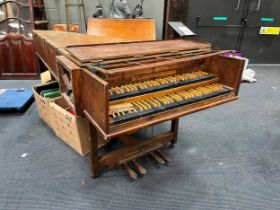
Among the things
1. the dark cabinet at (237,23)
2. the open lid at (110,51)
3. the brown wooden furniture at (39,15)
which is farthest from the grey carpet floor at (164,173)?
the dark cabinet at (237,23)

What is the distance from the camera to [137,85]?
1243mm

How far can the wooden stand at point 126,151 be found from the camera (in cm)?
152

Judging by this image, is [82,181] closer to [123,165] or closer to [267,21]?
[123,165]

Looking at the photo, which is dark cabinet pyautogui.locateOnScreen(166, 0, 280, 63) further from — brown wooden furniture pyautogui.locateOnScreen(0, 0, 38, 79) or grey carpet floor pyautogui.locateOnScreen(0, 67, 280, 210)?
grey carpet floor pyautogui.locateOnScreen(0, 67, 280, 210)

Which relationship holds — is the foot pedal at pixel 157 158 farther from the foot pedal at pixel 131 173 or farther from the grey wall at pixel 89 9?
the grey wall at pixel 89 9

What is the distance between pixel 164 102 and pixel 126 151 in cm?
65

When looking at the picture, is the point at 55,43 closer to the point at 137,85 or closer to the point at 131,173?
the point at 137,85

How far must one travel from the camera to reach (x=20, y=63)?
3.47 metres

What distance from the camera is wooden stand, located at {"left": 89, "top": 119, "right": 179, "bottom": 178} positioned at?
1.52 meters

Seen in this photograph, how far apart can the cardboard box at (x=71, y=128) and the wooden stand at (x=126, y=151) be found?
137 mm

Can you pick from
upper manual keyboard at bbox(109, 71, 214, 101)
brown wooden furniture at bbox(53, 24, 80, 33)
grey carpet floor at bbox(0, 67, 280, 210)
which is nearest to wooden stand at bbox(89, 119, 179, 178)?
grey carpet floor at bbox(0, 67, 280, 210)

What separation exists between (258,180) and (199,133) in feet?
2.27

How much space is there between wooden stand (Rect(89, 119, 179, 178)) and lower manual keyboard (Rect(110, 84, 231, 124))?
1.35 feet

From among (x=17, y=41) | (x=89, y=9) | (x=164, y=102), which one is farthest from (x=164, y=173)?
(x=89, y=9)
